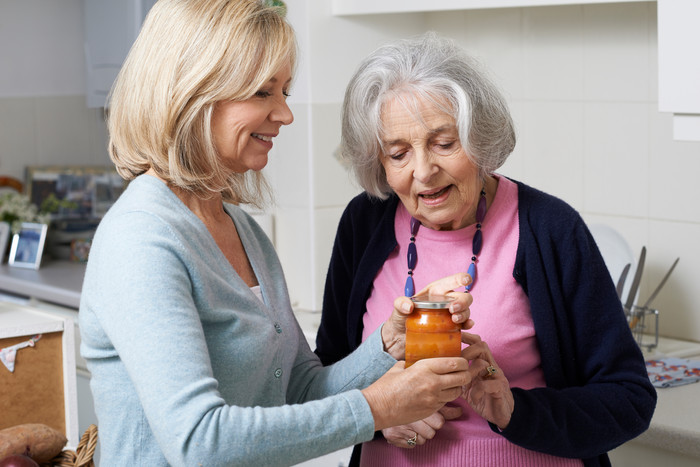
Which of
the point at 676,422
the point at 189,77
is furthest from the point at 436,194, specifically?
the point at 676,422

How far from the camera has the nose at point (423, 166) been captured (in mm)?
1318

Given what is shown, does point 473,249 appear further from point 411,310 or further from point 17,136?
point 17,136

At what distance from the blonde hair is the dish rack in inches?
52.7

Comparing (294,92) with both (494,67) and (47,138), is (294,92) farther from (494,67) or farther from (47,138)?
(47,138)

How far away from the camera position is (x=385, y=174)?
4.86 ft

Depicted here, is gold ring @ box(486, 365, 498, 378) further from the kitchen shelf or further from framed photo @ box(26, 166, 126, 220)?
framed photo @ box(26, 166, 126, 220)

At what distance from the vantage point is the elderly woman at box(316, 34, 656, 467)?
4.32ft

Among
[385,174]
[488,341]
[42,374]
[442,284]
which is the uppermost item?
[385,174]

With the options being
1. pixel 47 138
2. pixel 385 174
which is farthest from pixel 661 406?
pixel 47 138

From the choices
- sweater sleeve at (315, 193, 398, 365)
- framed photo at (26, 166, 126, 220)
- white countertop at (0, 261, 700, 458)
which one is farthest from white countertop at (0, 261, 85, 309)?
sweater sleeve at (315, 193, 398, 365)

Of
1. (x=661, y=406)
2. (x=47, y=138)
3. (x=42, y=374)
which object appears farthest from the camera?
(x=47, y=138)

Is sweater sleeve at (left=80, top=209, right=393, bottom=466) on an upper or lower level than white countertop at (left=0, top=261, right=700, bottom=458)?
upper

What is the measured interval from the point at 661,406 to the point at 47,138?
2.53 m

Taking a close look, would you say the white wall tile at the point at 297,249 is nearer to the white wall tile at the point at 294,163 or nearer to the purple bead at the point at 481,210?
the white wall tile at the point at 294,163
